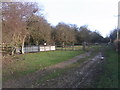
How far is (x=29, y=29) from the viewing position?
35.9m

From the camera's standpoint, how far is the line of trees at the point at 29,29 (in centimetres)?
1894

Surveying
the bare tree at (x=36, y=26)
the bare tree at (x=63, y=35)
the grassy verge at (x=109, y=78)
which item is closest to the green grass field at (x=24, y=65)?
the grassy verge at (x=109, y=78)

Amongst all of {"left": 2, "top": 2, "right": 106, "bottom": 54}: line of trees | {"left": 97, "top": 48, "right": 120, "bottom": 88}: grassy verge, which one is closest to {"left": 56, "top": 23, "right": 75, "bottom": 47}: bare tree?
{"left": 2, "top": 2, "right": 106, "bottom": 54}: line of trees

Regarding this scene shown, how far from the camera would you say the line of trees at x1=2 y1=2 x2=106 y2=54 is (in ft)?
62.1

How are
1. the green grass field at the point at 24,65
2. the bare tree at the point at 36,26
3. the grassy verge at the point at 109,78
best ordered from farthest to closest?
the bare tree at the point at 36,26 < the green grass field at the point at 24,65 < the grassy verge at the point at 109,78

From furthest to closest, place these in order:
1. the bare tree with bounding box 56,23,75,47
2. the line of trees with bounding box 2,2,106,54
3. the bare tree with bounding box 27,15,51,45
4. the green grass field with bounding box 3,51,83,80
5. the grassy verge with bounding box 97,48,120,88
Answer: the bare tree with bounding box 56,23,75,47 → the bare tree with bounding box 27,15,51,45 → the line of trees with bounding box 2,2,106,54 → the green grass field with bounding box 3,51,83,80 → the grassy verge with bounding box 97,48,120,88

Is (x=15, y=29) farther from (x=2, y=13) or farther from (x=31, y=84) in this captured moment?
(x=31, y=84)

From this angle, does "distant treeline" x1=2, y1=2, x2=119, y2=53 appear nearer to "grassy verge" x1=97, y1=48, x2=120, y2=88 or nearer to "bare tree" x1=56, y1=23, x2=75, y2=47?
"bare tree" x1=56, y1=23, x2=75, y2=47

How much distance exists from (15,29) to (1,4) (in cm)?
382

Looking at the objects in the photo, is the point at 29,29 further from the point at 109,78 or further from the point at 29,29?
the point at 109,78

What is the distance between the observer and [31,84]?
8531mm

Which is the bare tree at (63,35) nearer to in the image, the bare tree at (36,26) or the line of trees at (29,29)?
the line of trees at (29,29)

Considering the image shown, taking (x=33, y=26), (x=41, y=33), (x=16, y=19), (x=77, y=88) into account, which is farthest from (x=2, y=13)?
(x=41, y=33)

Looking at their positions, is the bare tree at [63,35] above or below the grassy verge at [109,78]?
above
